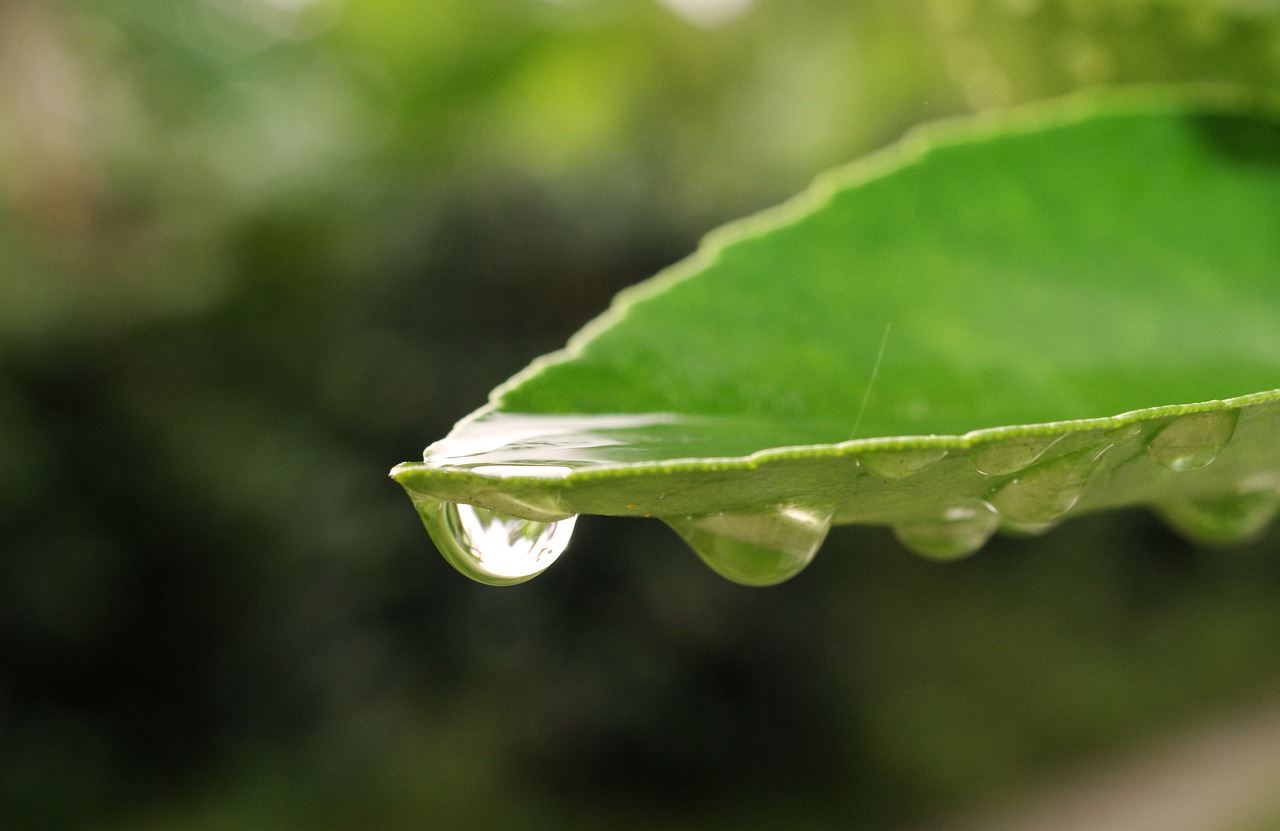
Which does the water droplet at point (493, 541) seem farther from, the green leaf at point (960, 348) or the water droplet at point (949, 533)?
the water droplet at point (949, 533)

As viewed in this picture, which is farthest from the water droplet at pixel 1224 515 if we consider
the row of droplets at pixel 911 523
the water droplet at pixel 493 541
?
the water droplet at pixel 493 541

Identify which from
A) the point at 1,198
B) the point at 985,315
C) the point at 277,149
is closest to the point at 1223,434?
the point at 985,315

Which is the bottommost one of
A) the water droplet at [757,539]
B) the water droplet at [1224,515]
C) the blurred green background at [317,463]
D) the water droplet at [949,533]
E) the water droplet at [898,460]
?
the water droplet at [898,460]

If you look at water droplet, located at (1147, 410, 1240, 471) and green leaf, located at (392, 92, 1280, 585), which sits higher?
green leaf, located at (392, 92, 1280, 585)

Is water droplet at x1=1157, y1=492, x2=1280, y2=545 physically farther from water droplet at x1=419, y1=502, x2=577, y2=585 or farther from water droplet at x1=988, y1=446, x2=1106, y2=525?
water droplet at x1=419, y1=502, x2=577, y2=585

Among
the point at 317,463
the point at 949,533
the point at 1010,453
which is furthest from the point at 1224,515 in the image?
the point at 317,463

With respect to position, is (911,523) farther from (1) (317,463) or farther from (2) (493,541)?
(1) (317,463)

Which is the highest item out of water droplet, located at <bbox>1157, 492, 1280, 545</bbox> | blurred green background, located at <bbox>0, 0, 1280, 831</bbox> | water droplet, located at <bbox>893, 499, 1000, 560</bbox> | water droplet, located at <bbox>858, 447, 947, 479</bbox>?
blurred green background, located at <bbox>0, 0, 1280, 831</bbox>

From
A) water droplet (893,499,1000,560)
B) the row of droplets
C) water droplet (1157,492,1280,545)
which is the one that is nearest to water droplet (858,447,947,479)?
the row of droplets
